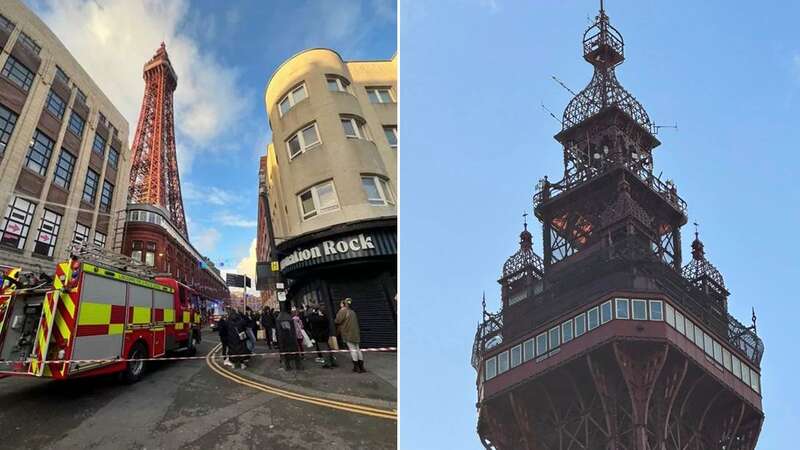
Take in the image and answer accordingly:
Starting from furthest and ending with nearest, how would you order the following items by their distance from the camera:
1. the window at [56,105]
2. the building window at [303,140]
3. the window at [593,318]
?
1. the window at [593,318]
2. the building window at [303,140]
3. the window at [56,105]

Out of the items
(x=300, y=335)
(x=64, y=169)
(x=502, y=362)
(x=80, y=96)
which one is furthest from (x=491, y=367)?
(x=80, y=96)

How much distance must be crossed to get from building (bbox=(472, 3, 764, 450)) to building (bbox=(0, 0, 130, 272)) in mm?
16747

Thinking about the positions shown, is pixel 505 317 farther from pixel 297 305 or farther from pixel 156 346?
pixel 156 346

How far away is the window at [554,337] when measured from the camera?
71.6ft

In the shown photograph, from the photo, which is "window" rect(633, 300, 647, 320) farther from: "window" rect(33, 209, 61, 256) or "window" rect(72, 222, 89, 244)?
"window" rect(33, 209, 61, 256)

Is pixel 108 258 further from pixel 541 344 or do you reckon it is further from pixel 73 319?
pixel 541 344

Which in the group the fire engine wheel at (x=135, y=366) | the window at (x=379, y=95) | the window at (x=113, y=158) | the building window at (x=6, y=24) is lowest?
the fire engine wheel at (x=135, y=366)

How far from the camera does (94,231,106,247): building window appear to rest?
298 inches

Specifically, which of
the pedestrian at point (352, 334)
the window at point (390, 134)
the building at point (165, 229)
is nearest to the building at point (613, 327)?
the window at point (390, 134)

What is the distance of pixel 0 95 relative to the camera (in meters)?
5.96

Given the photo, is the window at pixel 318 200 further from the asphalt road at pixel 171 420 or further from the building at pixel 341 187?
the asphalt road at pixel 171 420

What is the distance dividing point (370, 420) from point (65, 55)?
5.17 meters

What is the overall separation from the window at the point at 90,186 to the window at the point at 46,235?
1453 mm

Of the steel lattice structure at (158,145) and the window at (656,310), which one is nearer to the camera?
the steel lattice structure at (158,145)
